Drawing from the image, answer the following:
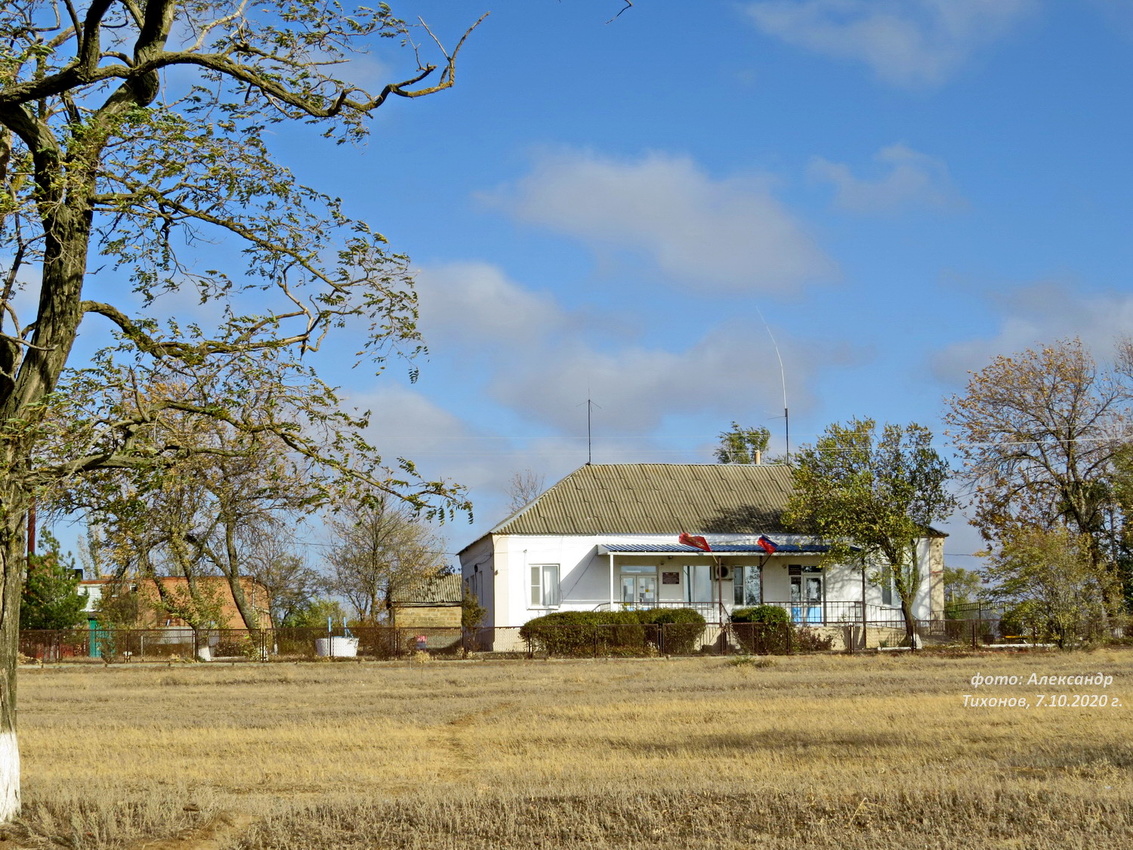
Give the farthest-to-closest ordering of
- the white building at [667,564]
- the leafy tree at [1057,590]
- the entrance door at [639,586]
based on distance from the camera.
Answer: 1. the entrance door at [639,586]
2. the white building at [667,564]
3. the leafy tree at [1057,590]

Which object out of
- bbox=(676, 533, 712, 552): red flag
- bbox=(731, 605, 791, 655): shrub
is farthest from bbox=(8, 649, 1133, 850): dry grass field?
bbox=(676, 533, 712, 552): red flag

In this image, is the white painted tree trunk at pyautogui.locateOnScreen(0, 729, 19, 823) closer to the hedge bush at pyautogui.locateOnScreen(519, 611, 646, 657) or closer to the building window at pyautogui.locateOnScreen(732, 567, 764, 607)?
the hedge bush at pyautogui.locateOnScreen(519, 611, 646, 657)

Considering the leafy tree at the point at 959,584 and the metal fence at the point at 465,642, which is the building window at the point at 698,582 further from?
the leafy tree at the point at 959,584

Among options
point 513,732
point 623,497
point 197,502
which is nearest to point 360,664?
point 197,502

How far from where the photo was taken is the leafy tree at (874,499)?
39.4 meters

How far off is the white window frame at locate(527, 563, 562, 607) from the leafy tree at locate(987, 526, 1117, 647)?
51.4 ft

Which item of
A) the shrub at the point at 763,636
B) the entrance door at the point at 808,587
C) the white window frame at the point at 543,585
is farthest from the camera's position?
the entrance door at the point at 808,587

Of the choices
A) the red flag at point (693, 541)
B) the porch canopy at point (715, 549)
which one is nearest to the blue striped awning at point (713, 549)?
the porch canopy at point (715, 549)

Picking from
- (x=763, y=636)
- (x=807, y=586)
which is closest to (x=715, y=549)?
(x=807, y=586)

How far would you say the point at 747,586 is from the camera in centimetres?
4366

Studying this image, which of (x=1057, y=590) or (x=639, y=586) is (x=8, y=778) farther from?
(x=639, y=586)

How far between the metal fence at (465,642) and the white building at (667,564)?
315 cm

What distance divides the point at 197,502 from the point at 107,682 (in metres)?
5.84

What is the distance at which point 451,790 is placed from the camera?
10.8 m
